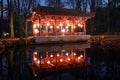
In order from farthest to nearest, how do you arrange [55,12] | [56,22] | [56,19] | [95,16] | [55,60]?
[95,16] → [56,22] → [56,19] → [55,12] → [55,60]

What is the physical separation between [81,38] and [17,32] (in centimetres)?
1989

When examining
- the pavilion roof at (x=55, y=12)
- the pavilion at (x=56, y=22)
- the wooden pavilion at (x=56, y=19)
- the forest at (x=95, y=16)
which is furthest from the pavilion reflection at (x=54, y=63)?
the forest at (x=95, y=16)

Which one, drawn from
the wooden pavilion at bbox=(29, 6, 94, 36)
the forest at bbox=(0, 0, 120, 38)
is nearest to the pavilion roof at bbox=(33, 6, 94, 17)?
the wooden pavilion at bbox=(29, 6, 94, 36)

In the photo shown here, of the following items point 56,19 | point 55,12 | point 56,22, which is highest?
point 55,12

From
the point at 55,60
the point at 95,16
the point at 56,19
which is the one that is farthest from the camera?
the point at 95,16

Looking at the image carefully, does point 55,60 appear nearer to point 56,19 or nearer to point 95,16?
point 56,19

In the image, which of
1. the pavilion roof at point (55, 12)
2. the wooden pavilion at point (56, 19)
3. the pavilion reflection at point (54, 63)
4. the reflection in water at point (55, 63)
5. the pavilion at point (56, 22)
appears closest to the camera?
the pavilion reflection at point (54, 63)

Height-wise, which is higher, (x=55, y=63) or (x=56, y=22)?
(x=56, y=22)

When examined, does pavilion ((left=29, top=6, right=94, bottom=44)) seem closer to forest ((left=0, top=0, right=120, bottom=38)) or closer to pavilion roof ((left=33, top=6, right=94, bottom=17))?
pavilion roof ((left=33, top=6, right=94, bottom=17))

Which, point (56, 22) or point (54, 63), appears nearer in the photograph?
point (54, 63)

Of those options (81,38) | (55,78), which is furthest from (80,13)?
(55,78)

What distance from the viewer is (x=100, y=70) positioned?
978 cm

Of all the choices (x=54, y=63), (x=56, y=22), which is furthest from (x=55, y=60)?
(x=56, y=22)

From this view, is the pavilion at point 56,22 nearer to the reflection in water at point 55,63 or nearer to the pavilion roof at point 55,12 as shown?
the pavilion roof at point 55,12
